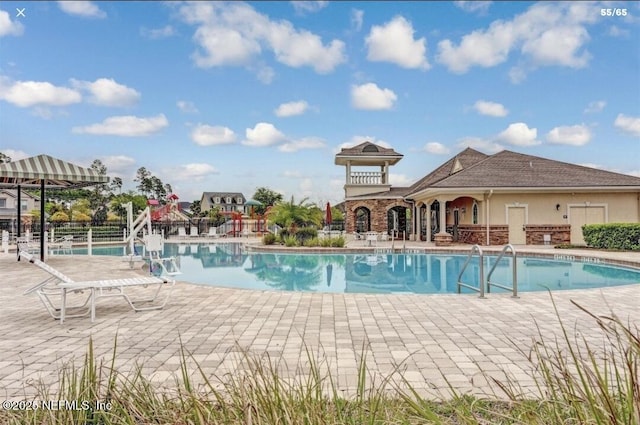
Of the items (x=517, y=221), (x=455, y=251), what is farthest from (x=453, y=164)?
(x=455, y=251)

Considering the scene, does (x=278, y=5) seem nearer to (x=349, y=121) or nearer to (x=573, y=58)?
(x=573, y=58)

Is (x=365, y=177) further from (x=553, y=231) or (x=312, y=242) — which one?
(x=553, y=231)

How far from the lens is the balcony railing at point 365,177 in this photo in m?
27.5

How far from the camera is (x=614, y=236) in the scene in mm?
16297

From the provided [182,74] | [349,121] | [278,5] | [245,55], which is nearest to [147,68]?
[182,74]

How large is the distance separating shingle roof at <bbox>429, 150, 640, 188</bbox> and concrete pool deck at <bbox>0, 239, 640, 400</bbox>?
41.0ft

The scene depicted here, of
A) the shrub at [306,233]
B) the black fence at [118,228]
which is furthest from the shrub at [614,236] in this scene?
the black fence at [118,228]

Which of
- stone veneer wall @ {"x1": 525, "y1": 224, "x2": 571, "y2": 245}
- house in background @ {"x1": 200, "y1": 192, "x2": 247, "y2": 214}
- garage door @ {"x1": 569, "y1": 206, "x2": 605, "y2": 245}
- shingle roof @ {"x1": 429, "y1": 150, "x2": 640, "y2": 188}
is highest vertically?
house in background @ {"x1": 200, "y1": 192, "x2": 247, "y2": 214}

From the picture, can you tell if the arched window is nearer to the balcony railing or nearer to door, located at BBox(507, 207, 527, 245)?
door, located at BBox(507, 207, 527, 245)

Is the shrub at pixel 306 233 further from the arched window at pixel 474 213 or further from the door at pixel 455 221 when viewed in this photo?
the arched window at pixel 474 213

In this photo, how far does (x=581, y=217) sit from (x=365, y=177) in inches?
485

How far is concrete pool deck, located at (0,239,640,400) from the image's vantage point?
352cm

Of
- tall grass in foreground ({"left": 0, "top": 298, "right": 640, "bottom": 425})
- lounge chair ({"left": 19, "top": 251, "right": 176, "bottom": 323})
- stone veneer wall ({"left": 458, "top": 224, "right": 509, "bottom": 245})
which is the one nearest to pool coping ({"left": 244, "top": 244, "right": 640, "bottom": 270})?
stone veneer wall ({"left": 458, "top": 224, "right": 509, "bottom": 245})

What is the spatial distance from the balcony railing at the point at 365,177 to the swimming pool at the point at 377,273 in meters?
10.7
